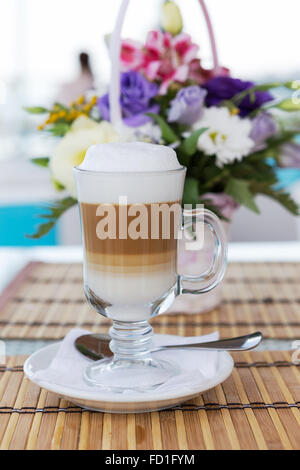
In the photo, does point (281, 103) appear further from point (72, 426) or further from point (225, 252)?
point (72, 426)

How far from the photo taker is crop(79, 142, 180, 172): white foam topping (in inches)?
26.8

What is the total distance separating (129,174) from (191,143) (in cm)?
37

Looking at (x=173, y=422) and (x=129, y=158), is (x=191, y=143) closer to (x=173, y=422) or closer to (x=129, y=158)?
(x=129, y=158)

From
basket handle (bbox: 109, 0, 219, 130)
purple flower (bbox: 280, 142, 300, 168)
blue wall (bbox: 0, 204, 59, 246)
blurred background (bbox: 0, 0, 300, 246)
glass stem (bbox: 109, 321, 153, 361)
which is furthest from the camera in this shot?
blurred background (bbox: 0, 0, 300, 246)

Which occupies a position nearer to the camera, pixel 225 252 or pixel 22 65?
pixel 225 252

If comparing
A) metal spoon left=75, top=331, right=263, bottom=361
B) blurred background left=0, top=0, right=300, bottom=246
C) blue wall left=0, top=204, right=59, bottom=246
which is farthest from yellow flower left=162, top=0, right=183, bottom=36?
blurred background left=0, top=0, right=300, bottom=246

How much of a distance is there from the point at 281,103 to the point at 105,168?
1.85 feet

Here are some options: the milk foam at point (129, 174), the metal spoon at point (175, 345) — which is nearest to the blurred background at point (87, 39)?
the metal spoon at point (175, 345)

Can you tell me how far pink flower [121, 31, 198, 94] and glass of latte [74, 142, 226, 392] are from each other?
453 mm

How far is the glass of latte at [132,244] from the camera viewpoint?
2.25 ft

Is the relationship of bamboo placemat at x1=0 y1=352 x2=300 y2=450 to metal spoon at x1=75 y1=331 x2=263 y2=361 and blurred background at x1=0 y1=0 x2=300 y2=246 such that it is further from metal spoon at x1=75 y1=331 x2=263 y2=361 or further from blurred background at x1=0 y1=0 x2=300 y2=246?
blurred background at x1=0 y1=0 x2=300 y2=246

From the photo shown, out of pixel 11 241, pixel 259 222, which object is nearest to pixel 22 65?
pixel 11 241

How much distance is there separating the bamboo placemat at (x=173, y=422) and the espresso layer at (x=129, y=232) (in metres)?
0.18
